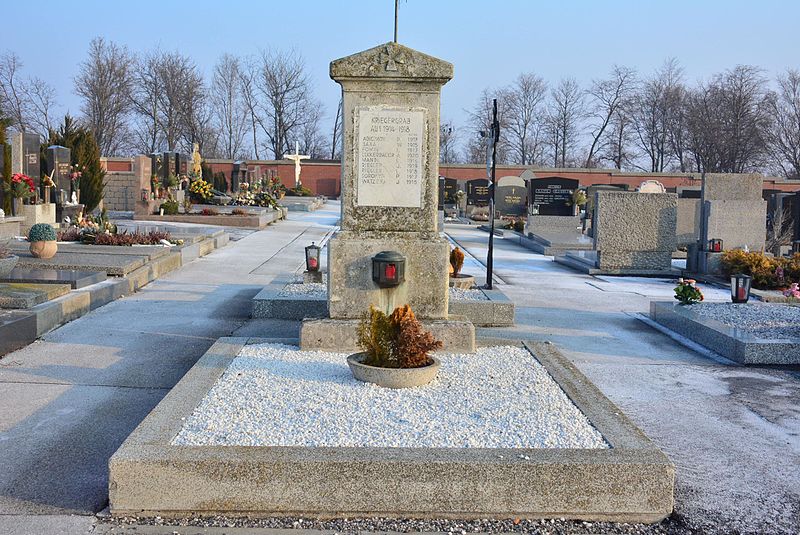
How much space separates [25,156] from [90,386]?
1556cm

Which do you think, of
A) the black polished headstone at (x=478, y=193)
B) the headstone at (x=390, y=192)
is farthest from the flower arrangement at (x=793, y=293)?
the black polished headstone at (x=478, y=193)

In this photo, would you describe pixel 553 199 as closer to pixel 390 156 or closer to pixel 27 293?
pixel 27 293

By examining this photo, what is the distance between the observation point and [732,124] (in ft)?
203

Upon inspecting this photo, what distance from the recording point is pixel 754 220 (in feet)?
57.1

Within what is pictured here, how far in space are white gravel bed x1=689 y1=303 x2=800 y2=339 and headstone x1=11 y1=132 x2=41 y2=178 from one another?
648 inches

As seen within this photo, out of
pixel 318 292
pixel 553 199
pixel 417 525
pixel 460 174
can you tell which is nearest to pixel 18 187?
pixel 318 292

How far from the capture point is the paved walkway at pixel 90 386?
471cm

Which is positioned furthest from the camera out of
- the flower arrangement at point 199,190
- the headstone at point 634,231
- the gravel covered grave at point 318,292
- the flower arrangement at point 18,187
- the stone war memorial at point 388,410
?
the flower arrangement at point 199,190

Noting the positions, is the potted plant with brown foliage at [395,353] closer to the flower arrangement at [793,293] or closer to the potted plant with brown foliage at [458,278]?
the potted plant with brown foliage at [458,278]

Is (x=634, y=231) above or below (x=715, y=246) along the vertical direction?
above

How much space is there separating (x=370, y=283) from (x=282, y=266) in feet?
32.3

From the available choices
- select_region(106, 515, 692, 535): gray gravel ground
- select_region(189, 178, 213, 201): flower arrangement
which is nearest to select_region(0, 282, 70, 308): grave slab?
select_region(106, 515, 692, 535): gray gravel ground

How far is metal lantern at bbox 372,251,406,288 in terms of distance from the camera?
7363 millimetres

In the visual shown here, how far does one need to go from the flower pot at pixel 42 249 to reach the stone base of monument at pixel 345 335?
7386 millimetres
